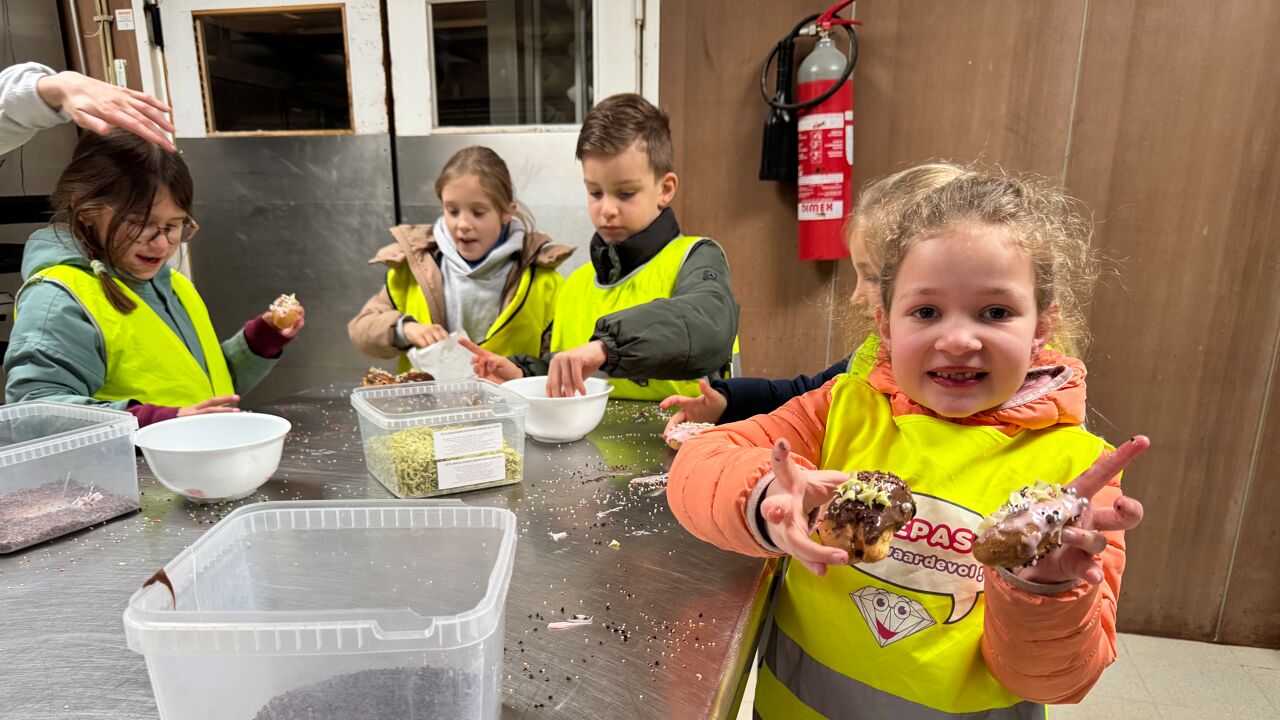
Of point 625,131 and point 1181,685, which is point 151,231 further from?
point 1181,685

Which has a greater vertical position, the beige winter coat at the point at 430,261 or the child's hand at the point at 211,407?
the beige winter coat at the point at 430,261

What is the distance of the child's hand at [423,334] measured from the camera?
1.83m

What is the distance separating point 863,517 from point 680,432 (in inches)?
25.6

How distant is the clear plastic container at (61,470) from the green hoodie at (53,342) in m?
0.15

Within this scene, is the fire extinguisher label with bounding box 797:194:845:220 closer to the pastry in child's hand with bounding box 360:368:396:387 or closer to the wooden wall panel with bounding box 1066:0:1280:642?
the wooden wall panel with bounding box 1066:0:1280:642

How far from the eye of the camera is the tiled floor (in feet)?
6.66

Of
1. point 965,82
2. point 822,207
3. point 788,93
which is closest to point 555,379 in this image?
point 822,207

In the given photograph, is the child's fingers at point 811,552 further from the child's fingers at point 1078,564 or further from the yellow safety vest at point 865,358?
the yellow safety vest at point 865,358

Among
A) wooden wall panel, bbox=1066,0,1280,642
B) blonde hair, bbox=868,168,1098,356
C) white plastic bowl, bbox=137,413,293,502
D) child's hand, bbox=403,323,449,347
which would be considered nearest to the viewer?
blonde hair, bbox=868,168,1098,356

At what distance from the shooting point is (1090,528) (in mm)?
588

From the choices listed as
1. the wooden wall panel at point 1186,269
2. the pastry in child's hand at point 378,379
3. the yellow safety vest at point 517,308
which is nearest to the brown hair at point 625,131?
the yellow safety vest at point 517,308

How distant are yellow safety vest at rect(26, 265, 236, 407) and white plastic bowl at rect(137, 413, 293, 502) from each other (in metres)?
0.44

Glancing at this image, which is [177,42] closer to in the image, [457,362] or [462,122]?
[462,122]

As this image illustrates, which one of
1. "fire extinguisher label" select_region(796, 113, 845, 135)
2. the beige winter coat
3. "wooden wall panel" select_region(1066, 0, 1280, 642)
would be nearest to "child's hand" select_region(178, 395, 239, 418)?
the beige winter coat
